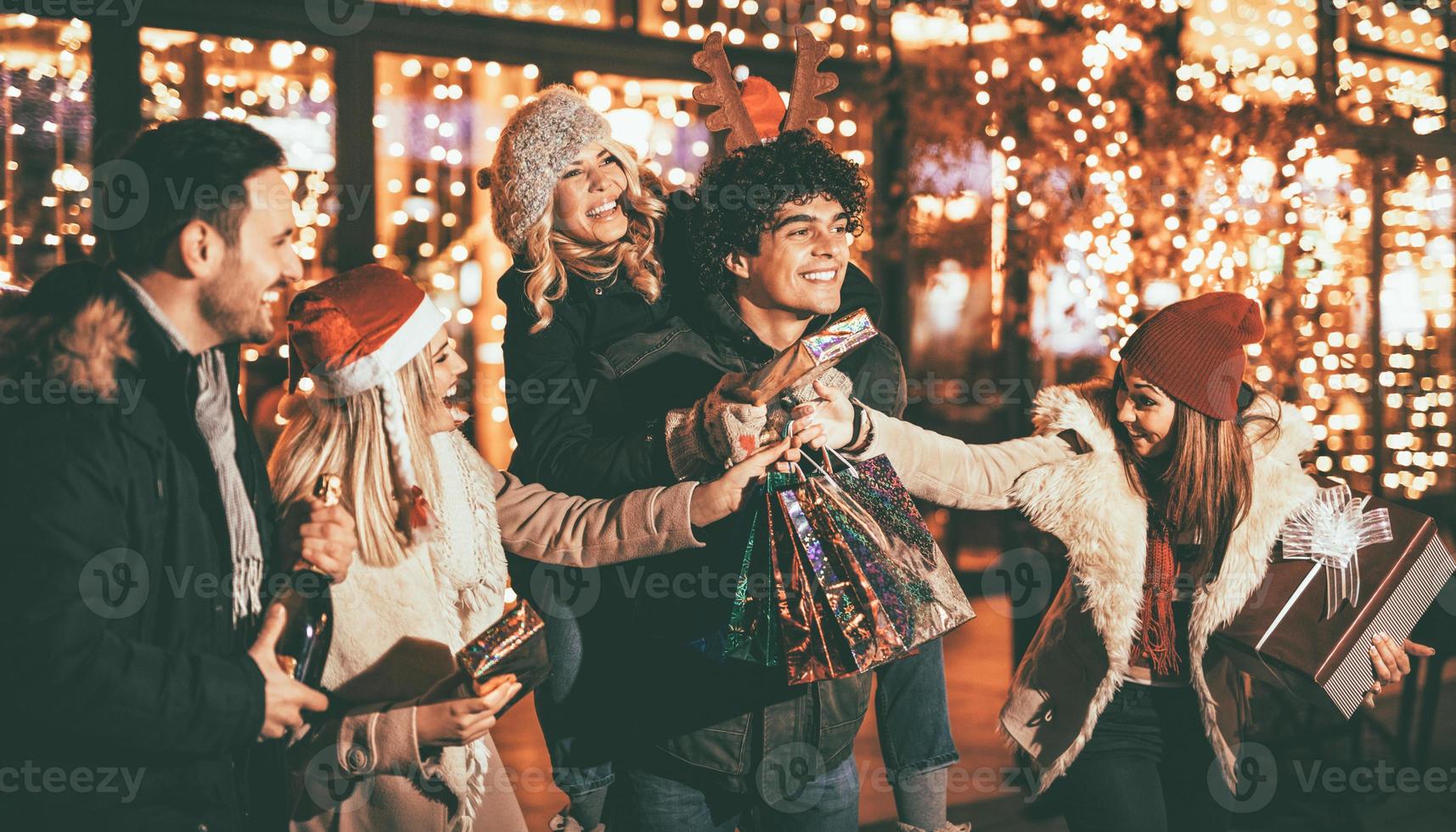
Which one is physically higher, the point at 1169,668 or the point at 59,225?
the point at 59,225

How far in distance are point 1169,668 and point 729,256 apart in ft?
4.61

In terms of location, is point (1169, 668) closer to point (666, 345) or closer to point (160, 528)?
point (666, 345)

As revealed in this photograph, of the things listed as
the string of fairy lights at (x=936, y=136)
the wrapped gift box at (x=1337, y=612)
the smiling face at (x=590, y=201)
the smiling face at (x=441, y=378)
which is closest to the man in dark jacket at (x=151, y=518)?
the smiling face at (x=441, y=378)

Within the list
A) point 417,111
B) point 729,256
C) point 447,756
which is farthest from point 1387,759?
point 417,111

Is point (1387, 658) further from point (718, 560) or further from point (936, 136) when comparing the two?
point (936, 136)

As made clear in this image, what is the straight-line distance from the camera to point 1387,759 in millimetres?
5191

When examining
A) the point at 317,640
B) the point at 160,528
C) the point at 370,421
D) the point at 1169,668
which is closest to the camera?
the point at 160,528

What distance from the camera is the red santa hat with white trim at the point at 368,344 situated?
7.03 ft

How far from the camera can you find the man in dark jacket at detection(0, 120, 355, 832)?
1679mm

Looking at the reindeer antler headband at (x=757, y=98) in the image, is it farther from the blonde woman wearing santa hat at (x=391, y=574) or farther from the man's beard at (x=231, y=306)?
the man's beard at (x=231, y=306)

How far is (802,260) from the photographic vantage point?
8.63ft

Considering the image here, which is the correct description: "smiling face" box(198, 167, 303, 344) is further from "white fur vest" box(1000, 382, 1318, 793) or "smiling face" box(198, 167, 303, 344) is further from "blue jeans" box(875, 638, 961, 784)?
"white fur vest" box(1000, 382, 1318, 793)

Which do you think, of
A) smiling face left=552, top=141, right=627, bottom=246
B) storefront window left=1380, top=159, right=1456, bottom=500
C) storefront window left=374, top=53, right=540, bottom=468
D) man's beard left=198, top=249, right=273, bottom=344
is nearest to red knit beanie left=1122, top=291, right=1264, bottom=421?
smiling face left=552, top=141, right=627, bottom=246

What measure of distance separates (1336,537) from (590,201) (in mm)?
1884
